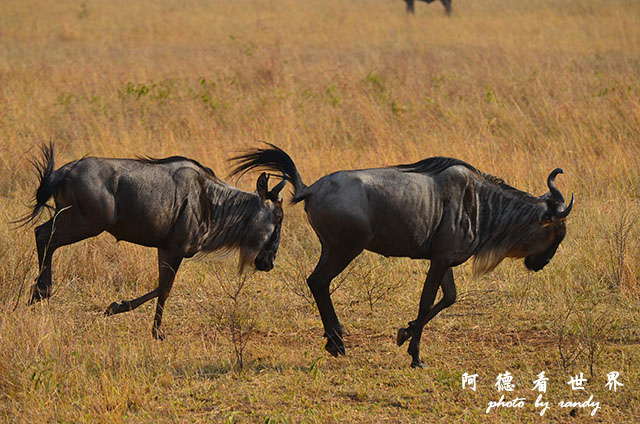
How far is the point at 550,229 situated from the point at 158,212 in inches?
94.4

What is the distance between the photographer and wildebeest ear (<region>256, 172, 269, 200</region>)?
5418 millimetres

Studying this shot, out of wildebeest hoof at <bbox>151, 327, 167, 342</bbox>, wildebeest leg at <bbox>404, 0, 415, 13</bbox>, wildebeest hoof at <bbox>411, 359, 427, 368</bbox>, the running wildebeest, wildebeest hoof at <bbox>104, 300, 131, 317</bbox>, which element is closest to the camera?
the running wildebeest

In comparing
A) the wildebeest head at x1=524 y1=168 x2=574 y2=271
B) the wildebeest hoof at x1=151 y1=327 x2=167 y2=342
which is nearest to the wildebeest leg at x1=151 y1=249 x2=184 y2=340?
the wildebeest hoof at x1=151 y1=327 x2=167 y2=342

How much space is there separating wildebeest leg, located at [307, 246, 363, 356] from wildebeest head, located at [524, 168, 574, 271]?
44.8 inches

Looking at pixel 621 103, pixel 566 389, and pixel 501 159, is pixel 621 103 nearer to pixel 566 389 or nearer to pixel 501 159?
pixel 501 159

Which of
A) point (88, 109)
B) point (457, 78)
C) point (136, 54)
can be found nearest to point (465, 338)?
point (88, 109)

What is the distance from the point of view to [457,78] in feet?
42.4

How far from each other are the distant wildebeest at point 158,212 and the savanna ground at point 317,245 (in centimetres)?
26

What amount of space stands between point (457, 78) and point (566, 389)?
8.91m

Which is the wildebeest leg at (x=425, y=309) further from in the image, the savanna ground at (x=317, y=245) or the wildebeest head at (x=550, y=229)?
the wildebeest head at (x=550, y=229)

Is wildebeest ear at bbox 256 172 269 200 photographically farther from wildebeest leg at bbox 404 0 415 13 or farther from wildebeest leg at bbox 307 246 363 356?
wildebeest leg at bbox 404 0 415 13

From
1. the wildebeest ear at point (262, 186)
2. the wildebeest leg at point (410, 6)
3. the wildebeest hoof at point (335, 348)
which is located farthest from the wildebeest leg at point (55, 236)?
the wildebeest leg at point (410, 6)

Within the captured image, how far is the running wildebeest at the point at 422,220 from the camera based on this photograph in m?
4.77

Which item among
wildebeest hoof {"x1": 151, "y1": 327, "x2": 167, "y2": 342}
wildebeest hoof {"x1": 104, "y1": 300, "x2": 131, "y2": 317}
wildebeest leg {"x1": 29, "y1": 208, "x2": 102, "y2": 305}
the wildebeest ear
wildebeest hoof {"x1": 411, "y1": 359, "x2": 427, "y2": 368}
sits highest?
the wildebeest ear
